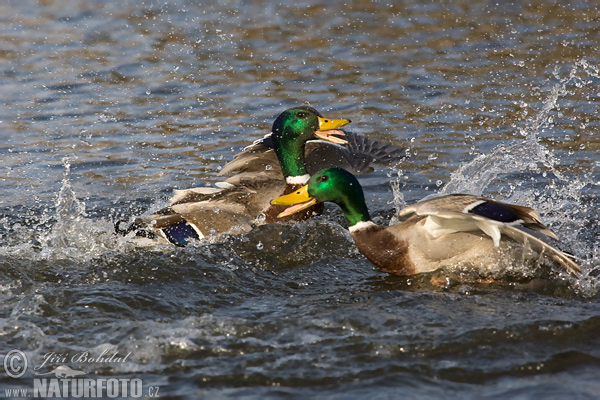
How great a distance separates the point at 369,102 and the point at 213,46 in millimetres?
2965

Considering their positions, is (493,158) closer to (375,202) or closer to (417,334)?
(375,202)

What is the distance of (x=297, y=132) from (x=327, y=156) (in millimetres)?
879

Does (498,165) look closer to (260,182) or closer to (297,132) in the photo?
(297,132)

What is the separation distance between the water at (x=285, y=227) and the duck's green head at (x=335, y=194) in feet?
1.36

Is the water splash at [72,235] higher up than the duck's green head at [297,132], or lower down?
lower down

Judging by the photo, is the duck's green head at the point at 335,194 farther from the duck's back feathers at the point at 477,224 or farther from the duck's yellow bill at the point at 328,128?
the duck's yellow bill at the point at 328,128

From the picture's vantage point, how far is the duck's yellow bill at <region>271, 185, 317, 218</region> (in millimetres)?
5355

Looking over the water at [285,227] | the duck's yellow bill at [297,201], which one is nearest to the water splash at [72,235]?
the water at [285,227]

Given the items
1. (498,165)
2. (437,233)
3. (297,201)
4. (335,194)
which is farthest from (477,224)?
(498,165)

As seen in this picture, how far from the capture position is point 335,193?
5.31 m

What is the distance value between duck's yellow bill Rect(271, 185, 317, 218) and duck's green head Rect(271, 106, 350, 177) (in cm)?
94

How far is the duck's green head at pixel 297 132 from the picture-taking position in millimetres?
6258
